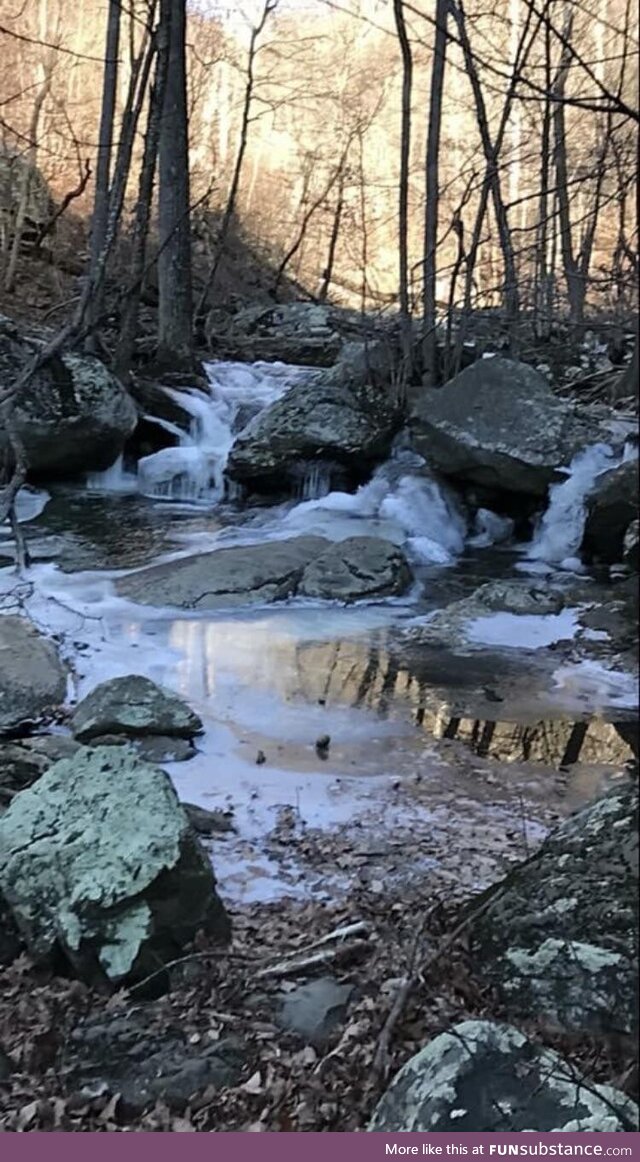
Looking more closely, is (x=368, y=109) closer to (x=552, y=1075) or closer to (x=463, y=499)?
(x=463, y=499)

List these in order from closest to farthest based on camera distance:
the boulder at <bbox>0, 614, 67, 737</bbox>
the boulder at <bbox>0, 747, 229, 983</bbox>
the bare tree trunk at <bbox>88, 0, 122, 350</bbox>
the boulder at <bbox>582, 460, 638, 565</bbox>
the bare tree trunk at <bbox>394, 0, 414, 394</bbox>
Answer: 1. the boulder at <bbox>0, 747, 229, 983</bbox>
2. the boulder at <bbox>0, 614, 67, 737</bbox>
3. the boulder at <bbox>582, 460, 638, 565</bbox>
4. the bare tree trunk at <bbox>394, 0, 414, 394</bbox>
5. the bare tree trunk at <bbox>88, 0, 122, 350</bbox>

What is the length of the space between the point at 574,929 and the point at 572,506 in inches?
294

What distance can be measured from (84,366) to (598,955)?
10857 mm

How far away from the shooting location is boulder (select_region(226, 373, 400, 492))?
1153cm

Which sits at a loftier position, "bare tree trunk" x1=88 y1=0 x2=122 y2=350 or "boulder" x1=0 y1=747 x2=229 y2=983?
"bare tree trunk" x1=88 y1=0 x2=122 y2=350

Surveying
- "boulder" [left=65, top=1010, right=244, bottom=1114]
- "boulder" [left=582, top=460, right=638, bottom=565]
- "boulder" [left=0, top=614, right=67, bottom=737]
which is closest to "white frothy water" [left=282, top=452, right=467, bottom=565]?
"boulder" [left=582, top=460, right=638, bottom=565]

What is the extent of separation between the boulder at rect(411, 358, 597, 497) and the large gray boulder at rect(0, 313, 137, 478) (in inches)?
152

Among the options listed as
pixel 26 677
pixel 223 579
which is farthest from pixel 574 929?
pixel 223 579

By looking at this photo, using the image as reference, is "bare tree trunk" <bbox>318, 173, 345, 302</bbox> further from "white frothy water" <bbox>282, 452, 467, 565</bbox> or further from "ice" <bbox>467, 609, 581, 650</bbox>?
"ice" <bbox>467, 609, 581, 650</bbox>

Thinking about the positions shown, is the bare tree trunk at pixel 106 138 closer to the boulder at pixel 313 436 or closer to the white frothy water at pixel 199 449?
the white frothy water at pixel 199 449

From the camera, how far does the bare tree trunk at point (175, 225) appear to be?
564 inches

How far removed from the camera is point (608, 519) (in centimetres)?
952

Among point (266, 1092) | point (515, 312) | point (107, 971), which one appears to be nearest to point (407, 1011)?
point (266, 1092)

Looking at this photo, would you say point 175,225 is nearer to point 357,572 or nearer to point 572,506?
point 572,506
